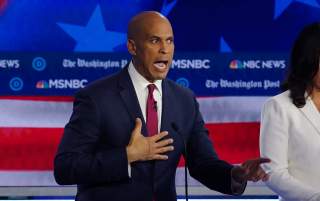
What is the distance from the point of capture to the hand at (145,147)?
2631 mm

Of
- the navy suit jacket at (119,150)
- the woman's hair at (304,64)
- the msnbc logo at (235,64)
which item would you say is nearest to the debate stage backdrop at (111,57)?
the msnbc logo at (235,64)

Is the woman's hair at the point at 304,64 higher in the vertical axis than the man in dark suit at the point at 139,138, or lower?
higher

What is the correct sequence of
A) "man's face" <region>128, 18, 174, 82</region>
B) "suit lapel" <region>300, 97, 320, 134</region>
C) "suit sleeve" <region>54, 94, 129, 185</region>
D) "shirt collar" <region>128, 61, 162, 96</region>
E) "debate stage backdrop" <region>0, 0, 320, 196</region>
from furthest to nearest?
"debate stage backdrop" <region>0, 0, 320, 196</region> < "suit lapel" <region>300, 97, 320, 134</region> < "shirt collar" <region>128, 61, 162, 96</region> < "man's face" <region>128, 18, 174, 82</region> < "suit sleeve" <region>54, 94, 129, 185</region>

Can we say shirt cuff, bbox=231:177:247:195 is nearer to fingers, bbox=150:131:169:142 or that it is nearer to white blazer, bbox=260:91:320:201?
white blazer, bbox=260:91:320:201

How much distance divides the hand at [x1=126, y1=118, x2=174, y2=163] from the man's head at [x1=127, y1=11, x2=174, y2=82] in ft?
0.93

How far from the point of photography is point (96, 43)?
4.48 meters

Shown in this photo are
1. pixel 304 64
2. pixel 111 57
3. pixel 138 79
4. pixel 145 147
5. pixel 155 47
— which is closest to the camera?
pixel 145 147

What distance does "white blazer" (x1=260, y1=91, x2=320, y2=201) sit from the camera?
2946mm

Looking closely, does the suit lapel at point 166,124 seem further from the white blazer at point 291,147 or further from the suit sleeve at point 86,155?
the white blazer at point 291,147

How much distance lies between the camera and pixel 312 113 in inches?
119

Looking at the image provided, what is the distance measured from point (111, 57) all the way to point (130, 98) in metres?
1.66

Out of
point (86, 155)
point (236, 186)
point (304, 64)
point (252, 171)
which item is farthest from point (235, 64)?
point (86, 155)

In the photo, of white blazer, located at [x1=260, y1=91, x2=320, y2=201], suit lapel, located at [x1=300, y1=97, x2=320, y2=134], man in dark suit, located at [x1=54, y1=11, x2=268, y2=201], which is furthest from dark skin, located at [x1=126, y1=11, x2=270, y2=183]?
suit lapel, located at [x1=300, y1=97, x2=320, y2=134]

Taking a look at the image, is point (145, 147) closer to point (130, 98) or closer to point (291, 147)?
point (130, 98)
